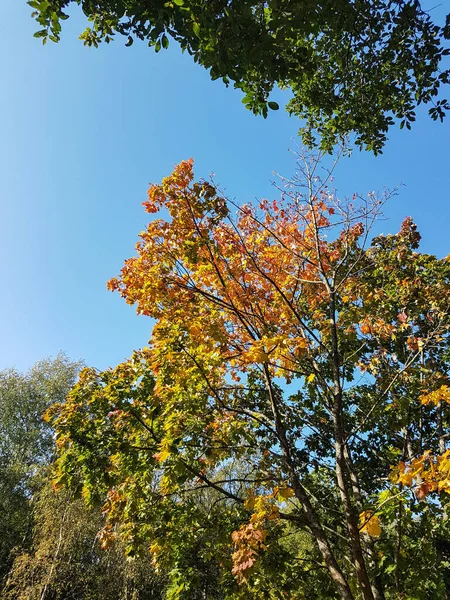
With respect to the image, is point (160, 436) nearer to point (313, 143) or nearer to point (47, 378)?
point (313, 143)

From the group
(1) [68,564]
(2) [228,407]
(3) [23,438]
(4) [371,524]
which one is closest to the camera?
(4) [371,524]

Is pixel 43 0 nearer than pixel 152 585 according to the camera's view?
Yes

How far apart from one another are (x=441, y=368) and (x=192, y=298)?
5.45 metres

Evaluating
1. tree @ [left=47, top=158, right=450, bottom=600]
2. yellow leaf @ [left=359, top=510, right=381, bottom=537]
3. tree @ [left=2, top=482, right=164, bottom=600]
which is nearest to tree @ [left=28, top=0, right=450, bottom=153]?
tree @ [left=47, top=158, right=450, bottom=600]

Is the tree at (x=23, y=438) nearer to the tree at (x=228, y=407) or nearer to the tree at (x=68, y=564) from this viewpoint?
the tree at (x=68, y=564)

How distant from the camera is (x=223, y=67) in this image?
7.68ft

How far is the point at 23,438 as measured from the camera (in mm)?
19688

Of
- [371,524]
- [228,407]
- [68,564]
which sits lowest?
[68,564]

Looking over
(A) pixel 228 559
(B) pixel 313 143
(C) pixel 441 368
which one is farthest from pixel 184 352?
(C) pixel 441 368

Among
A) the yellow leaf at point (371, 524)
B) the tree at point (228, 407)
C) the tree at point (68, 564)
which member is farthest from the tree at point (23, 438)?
the yellow leaf at point (371, 524)

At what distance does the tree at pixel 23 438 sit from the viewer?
709 inches

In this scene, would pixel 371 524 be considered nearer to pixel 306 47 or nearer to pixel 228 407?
pixel 228 407

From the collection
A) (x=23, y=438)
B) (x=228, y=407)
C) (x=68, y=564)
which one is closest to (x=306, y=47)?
(x=228, y=407)

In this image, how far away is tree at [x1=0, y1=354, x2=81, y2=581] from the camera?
59.1 ft
